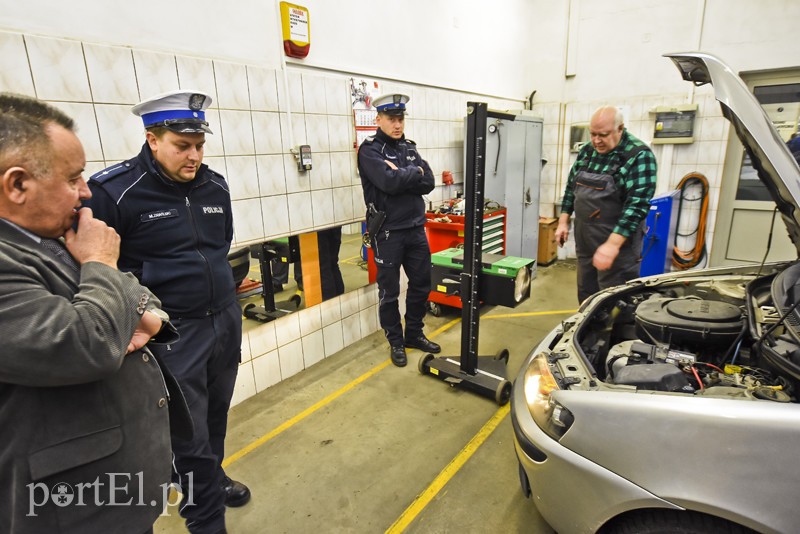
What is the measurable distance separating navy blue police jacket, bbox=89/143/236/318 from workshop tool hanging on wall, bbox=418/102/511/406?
4.58 feet

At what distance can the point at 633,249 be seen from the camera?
9.29 ft

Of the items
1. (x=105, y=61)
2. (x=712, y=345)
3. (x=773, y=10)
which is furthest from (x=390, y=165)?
(x=773, y=10)

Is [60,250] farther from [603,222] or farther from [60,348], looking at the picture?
[603,222]

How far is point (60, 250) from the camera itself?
0.96 metres

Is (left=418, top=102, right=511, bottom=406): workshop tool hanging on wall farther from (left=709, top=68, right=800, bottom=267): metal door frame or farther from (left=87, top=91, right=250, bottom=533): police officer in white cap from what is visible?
(left=709, top=68, right=800, bottom=267): metal door frame

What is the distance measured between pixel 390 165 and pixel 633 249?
5.70ft

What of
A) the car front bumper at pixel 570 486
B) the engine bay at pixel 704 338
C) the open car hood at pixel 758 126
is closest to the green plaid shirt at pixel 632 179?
the engine bay at pixel 704 338

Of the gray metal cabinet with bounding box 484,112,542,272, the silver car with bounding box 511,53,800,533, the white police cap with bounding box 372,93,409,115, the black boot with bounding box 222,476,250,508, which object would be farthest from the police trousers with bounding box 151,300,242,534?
the gray metal cabinet with bounding box 484,112,542,272

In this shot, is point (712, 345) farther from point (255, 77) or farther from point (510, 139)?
point (510, 139)

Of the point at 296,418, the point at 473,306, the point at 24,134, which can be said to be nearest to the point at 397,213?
the point at 473,306

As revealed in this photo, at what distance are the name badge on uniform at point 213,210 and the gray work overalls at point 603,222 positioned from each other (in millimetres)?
2334

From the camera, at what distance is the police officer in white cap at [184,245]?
151cm

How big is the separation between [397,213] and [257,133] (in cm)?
108

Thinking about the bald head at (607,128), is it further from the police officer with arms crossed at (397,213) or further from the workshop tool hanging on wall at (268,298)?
the workshop tool hanging on wall at (268,298)
